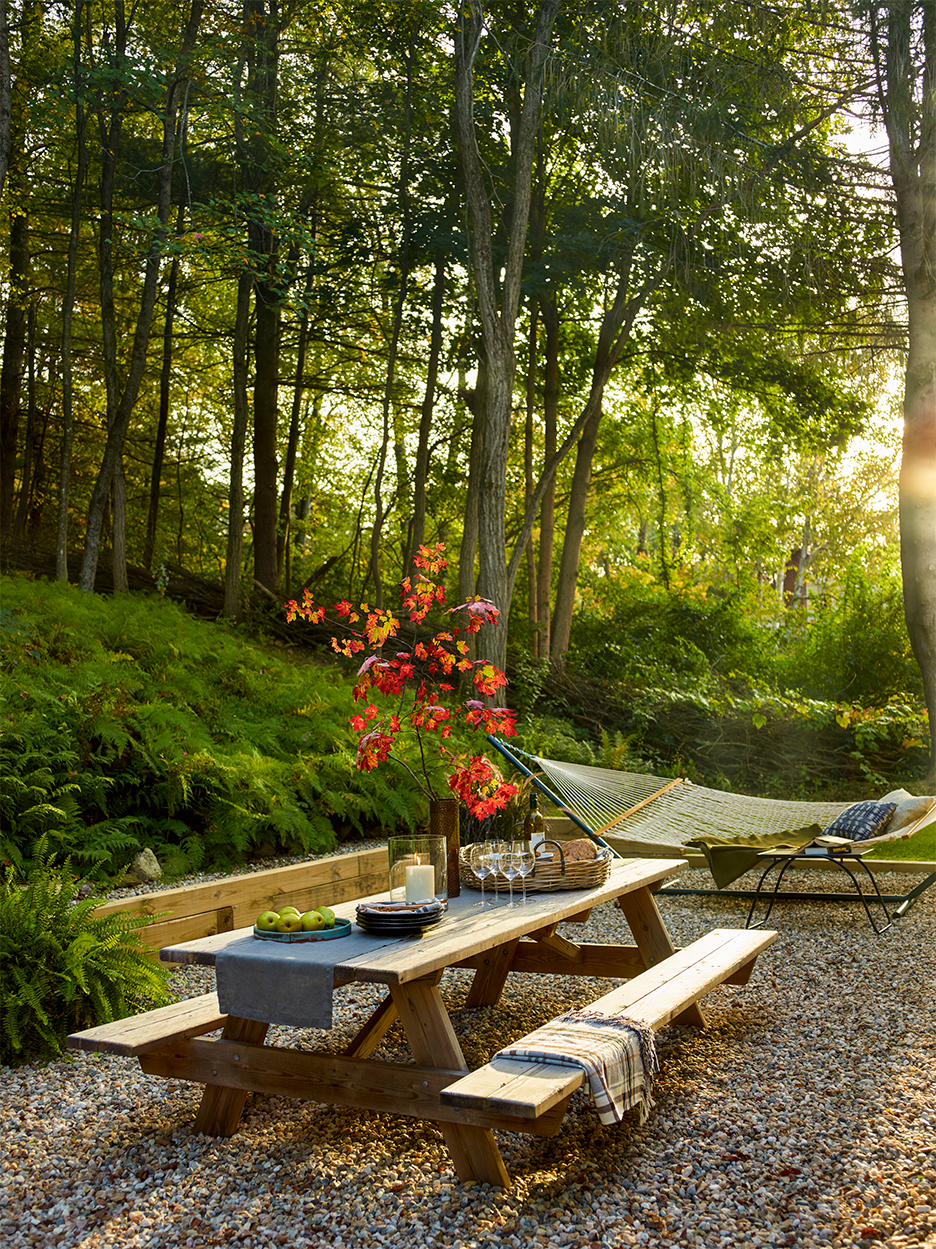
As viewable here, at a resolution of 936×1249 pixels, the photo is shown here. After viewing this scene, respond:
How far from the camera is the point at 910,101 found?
692cm

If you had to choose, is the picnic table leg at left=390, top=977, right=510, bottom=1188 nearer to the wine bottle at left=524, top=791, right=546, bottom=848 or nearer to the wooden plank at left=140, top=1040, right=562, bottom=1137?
the wooden plank at left=140, top=1040, right=562, bottom=1137

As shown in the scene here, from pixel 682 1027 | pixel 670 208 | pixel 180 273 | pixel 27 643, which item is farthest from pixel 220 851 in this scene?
pixel 180 273

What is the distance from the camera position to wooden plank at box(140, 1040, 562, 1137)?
2.23m

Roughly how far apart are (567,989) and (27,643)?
3618mm

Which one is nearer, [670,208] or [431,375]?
[670,208]

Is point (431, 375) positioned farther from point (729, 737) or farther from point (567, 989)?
point (567, 989)

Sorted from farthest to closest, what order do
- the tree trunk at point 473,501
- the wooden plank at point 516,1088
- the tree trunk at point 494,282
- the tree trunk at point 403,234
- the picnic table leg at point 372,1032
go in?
1. the tree trunk at point 403,234
2. the tree trunk at point 473,501
3. the tree trunk at point 494,282
4. the picnic table leg at point 372,1032
5. the wooden plank at point 516,1088

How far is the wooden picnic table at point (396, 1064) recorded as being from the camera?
81.7 inches

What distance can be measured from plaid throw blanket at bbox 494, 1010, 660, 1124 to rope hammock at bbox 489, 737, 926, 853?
2.22 meters

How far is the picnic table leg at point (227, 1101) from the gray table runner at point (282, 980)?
0.24m

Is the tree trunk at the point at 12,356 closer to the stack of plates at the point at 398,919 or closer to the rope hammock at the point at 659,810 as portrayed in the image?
the rope hammock at the point at 659,810

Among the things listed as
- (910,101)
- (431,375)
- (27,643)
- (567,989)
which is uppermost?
(910,101)

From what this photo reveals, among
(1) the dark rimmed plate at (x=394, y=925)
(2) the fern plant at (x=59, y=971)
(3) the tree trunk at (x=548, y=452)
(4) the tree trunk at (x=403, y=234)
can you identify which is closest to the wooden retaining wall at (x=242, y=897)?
(2) the fern plant at (x=59, y=971)

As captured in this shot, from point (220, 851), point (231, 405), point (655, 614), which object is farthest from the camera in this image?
point (231, 405)
